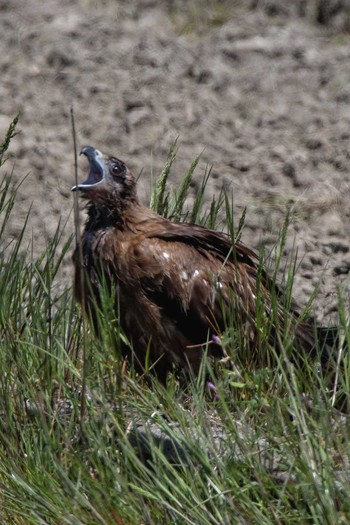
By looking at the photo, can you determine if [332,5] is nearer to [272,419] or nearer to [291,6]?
[291,6]

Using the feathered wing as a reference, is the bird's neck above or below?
above

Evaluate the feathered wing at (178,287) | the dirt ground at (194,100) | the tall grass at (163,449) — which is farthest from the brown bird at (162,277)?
the dirt ground at (194,100)

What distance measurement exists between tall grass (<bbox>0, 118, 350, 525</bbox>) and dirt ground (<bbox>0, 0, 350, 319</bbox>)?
2.27 metres

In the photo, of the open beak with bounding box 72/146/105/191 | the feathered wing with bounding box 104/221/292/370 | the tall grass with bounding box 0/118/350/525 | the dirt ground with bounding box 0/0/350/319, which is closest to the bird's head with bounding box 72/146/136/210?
the open beak with bounding box 72/146/105/191

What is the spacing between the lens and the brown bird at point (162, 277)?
4.67m

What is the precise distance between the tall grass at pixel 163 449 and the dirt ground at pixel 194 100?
2268 mm

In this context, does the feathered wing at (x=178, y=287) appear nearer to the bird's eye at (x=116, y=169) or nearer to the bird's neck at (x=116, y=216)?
the bird's neck at (x=116, y=216)

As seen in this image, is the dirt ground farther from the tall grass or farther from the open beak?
the tall grass

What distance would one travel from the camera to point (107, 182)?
506 cm

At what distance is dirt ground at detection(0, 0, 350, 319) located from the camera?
254 inches

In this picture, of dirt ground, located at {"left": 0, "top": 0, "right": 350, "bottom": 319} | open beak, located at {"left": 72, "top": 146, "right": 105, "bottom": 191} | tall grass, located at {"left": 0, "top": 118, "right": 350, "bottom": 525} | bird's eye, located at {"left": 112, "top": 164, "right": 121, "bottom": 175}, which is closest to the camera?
tall grass, located at {"left": 0, "top": 118, "right": 350, "bottom": 525}

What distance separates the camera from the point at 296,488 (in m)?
3.12

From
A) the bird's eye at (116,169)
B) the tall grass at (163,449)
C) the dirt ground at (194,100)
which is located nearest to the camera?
the tall grass at (163,449)

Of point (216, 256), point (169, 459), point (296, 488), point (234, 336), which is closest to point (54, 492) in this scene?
point (169, 459)
